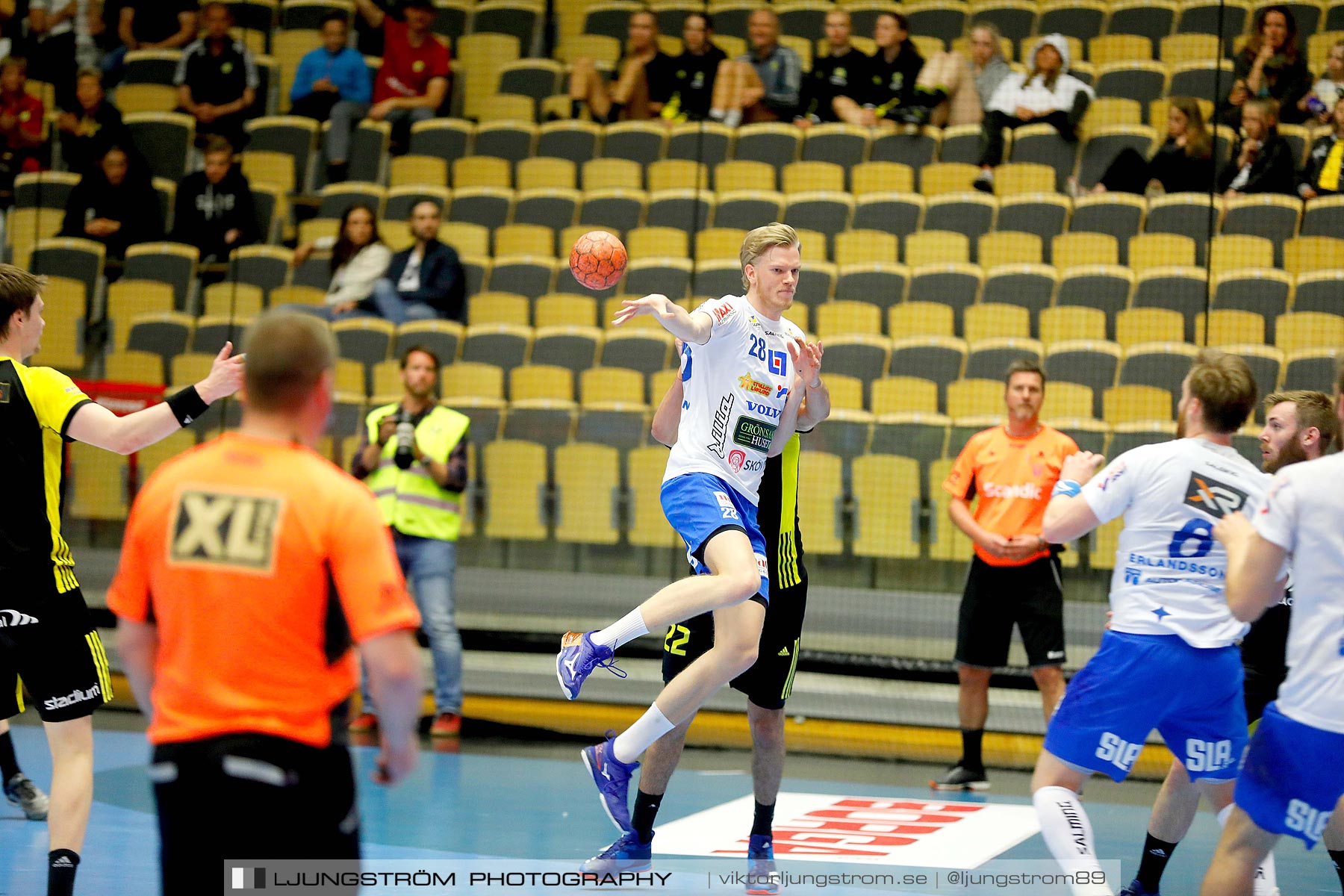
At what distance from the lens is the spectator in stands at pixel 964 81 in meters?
9.94

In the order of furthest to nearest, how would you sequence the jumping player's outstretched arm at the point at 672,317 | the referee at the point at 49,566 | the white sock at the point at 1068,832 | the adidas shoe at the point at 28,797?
the adidas shoe at the point at 28,797
the jumping player's outstretched arm at the point at 672,317
the referee at the point at 49,566
the white sock at the point at 1068,832

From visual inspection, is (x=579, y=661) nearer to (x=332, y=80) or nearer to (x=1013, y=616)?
(x=1013, y=616)

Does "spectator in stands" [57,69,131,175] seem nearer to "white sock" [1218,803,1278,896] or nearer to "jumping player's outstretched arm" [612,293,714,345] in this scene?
"jumping player's outstretched arm" [612,293,714,345]

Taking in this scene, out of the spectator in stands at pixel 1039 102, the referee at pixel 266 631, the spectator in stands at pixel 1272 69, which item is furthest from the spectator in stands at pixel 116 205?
the referee at pixel 266 631

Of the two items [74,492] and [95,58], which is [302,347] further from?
[95,58]

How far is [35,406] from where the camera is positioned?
12.9 feet

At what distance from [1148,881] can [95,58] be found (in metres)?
11.6

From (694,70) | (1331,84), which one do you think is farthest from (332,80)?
(1331,84)

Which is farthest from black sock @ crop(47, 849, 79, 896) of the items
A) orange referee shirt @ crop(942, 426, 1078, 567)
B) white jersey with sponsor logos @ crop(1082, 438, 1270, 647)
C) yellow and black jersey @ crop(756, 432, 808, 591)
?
orange referee shirt @ crop(942, 426, 1078, 567)

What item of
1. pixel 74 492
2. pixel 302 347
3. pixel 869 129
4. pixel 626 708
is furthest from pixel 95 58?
pixel 302 347

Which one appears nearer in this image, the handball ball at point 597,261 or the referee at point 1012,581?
the handball ball at point 597,261

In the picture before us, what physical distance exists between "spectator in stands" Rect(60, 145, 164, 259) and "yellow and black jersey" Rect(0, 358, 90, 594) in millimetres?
6751

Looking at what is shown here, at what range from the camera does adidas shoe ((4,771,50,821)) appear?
529 centimetres

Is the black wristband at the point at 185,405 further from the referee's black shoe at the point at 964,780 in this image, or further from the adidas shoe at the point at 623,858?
the referee's black shoe at the point at 964,780
